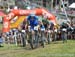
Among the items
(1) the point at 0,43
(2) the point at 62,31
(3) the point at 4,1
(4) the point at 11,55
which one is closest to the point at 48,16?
(2) the point at 62,31

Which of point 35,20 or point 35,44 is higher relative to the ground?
point 35,20

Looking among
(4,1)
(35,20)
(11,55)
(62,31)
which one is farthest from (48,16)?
(4,1)

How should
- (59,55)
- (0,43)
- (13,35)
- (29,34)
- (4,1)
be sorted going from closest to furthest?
1. (59,55)
2. (29,34)
3. (0,43)
4. (13,35)
5. (4,1)

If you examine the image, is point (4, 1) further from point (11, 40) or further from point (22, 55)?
point (22, 55)

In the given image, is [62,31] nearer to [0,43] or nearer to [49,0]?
[0,43]

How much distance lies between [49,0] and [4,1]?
10.6 m

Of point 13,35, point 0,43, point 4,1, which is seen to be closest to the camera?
point 0,43

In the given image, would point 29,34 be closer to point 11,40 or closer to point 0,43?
point 0,43

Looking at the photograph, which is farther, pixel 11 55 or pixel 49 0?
pixel 49 0

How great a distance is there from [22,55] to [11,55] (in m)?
0.58

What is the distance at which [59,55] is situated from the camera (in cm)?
1638

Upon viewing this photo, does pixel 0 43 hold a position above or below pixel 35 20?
below

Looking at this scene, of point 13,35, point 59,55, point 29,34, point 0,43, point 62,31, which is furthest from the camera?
point 13,35

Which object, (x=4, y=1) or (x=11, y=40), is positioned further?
(x=4, y=1)
